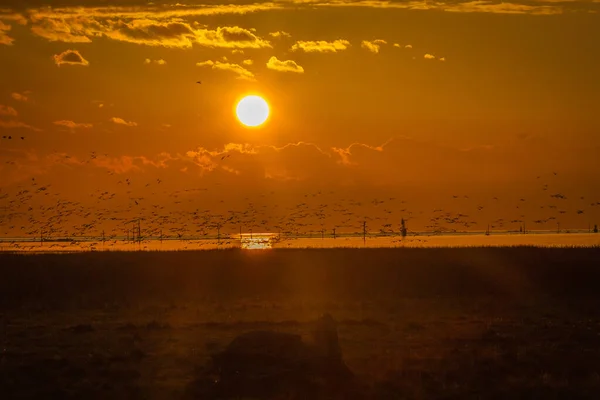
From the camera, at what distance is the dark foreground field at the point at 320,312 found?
1869 centimetres

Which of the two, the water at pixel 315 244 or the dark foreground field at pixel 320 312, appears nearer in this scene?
the dark foreground field at pixel 320 312

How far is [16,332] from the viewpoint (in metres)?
26.6

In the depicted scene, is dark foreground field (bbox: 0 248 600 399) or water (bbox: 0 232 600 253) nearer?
dark foreground field (bbox: 0 248 600 399)

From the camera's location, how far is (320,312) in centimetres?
3070

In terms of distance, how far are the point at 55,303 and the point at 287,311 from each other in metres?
11.6

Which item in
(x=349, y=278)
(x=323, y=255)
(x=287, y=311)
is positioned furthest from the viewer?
(x=323, y=255)

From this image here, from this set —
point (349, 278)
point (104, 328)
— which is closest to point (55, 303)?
point (104, 328)

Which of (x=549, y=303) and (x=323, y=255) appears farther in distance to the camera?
(x=323, y=255)

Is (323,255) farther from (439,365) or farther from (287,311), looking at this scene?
(439,365)

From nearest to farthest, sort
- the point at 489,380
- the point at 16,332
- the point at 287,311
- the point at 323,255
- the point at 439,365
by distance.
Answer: the point at 489,380, the point at 439,365, the point at 16,332, the point at 287,311, the point at 323,255

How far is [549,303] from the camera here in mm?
35375

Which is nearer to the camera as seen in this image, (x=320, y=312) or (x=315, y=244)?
(x=320, y=312)

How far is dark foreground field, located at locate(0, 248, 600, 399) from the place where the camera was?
61.3 feet

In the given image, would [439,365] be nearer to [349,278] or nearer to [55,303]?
[55,303]
